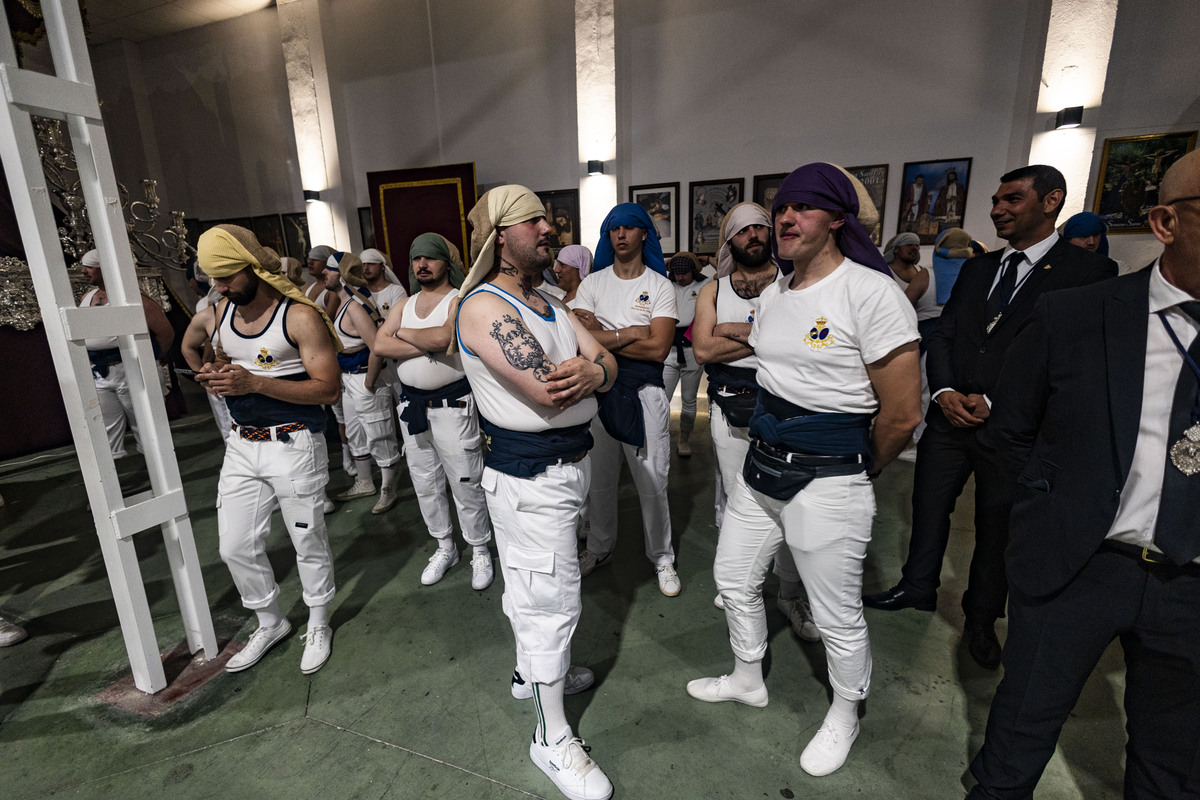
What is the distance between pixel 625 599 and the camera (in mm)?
3434

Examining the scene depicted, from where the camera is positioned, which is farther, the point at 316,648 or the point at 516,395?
the point at 316,648

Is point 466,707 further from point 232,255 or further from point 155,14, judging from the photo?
point 155,14

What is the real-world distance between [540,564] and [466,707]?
1121 mm

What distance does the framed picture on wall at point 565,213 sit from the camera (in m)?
9.05

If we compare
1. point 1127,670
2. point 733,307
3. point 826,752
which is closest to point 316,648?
point 826,752

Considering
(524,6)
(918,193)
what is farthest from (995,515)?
(524,6)

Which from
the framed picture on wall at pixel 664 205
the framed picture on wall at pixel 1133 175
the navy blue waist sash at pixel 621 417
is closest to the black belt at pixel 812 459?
the navy blue waist sash at pixel 621 417

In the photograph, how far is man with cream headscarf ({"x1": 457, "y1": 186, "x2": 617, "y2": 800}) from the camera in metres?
2.07

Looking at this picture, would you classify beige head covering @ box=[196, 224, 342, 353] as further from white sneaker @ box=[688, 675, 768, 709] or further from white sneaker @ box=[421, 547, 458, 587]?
white sneaker @ box=[688, 675, 768, 709]

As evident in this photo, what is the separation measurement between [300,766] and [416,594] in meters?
1.29

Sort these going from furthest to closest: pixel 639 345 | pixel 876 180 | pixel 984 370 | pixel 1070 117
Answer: pixel 876 180, pixel 1070 117, pixel 639 345, pixel 984 370

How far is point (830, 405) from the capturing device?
1.98 meters

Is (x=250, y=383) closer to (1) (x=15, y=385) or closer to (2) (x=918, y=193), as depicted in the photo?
(1) (x=15, y=385)

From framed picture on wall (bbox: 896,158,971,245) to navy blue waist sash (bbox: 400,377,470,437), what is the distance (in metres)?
6.99
